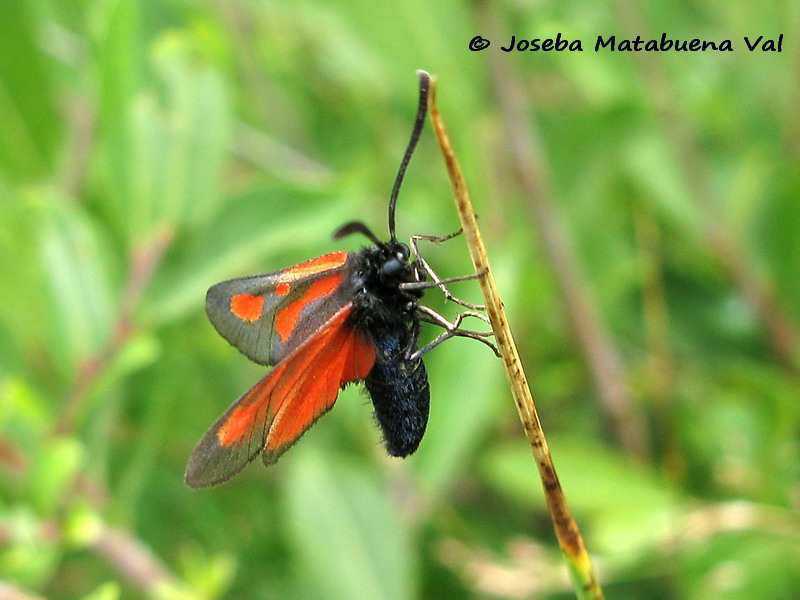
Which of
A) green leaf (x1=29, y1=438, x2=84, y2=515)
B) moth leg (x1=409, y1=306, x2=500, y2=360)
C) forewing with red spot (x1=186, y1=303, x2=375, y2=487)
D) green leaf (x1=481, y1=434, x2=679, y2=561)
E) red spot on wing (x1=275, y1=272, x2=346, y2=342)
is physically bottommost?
green leaf (x1=29, y1=438, x2=84, y2=515)

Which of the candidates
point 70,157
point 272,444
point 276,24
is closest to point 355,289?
point 272,444

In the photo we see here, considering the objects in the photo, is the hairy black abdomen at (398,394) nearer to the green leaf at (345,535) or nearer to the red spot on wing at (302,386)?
the red spot on wing at (302,386)

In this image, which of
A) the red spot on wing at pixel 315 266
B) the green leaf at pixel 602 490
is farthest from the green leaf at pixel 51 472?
the green leaf at pixel 602 490

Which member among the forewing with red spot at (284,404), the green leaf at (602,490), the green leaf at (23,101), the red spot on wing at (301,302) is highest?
the green leaf at (23,101)

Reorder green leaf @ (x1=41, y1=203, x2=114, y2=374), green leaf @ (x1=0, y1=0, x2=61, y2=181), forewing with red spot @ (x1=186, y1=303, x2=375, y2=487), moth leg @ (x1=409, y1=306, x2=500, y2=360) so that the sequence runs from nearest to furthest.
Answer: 1. forewing with red spot @ (x1=186, y1=303, x2=375, y2=487)
2. moth leg @ (x1=409, y1=306, x2=500, y2=360)
3. green leaf @ (x1=41, y1=203, x2=114, y2=374)
4. green leaf @ (x1=0, y1=0, x2=61, y2=181)

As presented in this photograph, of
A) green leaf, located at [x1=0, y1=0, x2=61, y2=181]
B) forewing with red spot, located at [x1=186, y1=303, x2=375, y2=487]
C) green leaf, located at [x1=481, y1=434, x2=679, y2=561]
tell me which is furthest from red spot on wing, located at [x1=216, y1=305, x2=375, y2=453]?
green leaf, located at [x1=0, y1=0, x2=61, y2=181]

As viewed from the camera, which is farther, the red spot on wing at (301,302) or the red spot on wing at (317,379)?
the red spot on wing at (301,302)

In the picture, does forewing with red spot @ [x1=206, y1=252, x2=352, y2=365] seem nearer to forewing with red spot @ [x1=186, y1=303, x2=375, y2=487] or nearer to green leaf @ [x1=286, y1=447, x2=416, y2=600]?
forewing with red spot @ [x1=186, y1=303, x2=375, y2=487]
